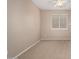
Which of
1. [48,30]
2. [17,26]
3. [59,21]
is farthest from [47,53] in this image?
[59,21]

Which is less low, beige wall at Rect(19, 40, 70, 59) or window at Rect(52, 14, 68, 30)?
window at Rect(52, 14, 68, 30)

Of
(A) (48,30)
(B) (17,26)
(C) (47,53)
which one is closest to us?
(B) (17,26)

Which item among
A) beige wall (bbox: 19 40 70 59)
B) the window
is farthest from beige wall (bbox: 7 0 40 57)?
the window

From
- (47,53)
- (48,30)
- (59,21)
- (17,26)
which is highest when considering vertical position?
(59,21)

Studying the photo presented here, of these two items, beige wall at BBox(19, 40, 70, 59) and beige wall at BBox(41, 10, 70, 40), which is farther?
beige wall at BBox(41, 10, 70, 40)

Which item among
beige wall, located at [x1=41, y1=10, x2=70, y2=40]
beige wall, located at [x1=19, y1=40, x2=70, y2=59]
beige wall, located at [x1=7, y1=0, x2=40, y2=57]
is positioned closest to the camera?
beige wall, located at [x1=7, y1=0, x2=40, y2=57]

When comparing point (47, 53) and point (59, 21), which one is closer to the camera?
point (47, 53)

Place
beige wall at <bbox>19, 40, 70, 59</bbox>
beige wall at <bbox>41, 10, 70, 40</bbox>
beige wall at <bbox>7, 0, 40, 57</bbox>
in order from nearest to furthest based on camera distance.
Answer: beige wall at <bbox>7, 0, 40, 57</bbox>
beige wall at <bbox>19, 40, 70, 59</bbox>
beige wall at <bbox>41, 10, 70, 40</bbox>

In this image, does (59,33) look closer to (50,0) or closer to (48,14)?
(48,14)

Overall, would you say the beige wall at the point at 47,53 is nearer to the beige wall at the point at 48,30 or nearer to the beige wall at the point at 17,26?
the beige wall at the point at 17,26

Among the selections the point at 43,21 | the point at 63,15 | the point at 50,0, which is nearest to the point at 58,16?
the point at 63,15

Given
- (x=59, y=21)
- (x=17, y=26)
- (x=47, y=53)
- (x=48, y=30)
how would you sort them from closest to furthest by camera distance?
Result: (x=17, y=26), (x=47, y=53), (x=48, y=30), (x=59, y=21)

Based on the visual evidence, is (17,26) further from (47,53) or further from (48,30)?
(48,30)

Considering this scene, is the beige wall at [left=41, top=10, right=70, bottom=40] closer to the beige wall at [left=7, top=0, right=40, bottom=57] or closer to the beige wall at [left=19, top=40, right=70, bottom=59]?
the beige wall at [left=19, top=40, right=70, bottom=59]
